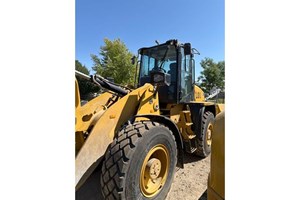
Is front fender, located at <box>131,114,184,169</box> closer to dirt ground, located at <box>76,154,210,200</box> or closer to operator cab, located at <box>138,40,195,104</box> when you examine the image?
dirt ground, located at <box>76,154,210,200</box>

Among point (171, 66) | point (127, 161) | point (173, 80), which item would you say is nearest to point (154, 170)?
point (127, 161)

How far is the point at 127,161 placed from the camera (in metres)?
1.89

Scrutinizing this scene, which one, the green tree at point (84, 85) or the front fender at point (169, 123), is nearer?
the green tree at point (84, 85)

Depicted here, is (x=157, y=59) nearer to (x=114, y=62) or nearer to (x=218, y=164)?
(x=218, y=164)

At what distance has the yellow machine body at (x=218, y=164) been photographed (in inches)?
55.0

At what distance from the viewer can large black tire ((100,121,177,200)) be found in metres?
1.86

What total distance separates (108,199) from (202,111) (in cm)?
266

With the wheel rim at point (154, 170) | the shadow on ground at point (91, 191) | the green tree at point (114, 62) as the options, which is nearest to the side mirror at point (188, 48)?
the wheel rim at point (154, 170)

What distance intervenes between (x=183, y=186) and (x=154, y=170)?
856mm

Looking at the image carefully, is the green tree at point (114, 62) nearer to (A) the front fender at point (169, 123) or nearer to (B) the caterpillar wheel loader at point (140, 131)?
(B) the caterpillar wheel loader at point (140, 131)

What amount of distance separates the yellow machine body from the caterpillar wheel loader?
2.55ft

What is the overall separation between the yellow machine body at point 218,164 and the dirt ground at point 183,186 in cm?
125
